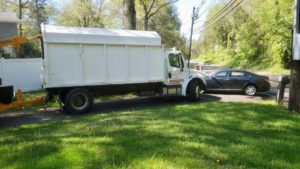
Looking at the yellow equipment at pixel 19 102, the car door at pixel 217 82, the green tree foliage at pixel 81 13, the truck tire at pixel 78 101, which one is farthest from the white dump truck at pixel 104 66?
the green tree foliage at pixel 81 13

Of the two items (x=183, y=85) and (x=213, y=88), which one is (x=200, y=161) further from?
(x=213, y=88)

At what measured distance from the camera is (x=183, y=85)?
553 inches

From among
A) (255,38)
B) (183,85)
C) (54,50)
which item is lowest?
(183,85)

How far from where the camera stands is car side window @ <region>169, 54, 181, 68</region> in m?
13.9

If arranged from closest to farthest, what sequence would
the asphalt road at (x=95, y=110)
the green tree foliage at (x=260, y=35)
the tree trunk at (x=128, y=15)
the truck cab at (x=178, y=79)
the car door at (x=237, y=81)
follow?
1. the asphalt road at (x=95, y=110)
2. the truck cab at (x=178, y=79)
3. the car door at (x=237, y=81)
4. the tree trunk at (x=128, y=15)
5. the green tree foliage at (x=260, y=35)

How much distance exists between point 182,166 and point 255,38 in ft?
123

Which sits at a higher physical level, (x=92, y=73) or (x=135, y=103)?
(x=92, y=73)

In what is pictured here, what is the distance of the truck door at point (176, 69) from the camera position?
13.9m

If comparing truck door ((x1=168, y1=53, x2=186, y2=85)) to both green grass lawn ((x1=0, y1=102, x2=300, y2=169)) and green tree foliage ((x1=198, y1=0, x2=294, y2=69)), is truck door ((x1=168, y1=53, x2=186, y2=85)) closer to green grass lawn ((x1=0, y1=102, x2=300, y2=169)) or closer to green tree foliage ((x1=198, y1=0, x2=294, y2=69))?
green grass lawn ((x1=0, y1=102, x2=300, y2=169))

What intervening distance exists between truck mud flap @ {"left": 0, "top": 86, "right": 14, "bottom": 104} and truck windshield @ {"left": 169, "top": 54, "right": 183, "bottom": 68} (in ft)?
21.9

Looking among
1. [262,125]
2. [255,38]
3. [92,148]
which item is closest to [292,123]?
[262,125]

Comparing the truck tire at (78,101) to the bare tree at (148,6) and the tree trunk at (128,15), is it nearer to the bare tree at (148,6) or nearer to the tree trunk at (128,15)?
the tree trunk at (128,15)

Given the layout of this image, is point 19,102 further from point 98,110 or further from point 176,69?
point 176,69

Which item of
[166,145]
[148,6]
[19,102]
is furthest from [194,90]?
[148,6]
